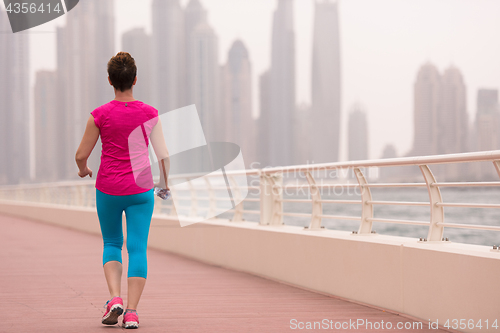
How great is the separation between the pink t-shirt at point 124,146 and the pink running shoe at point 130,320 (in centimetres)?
81

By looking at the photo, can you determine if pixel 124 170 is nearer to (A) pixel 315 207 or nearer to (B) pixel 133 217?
(B) pixel 133 217

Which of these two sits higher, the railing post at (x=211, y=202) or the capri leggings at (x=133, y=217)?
the capri leggings at (x=133, y=217)

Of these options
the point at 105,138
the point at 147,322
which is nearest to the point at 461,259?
the point at 147,322

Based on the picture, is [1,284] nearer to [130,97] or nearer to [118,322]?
[118,322]

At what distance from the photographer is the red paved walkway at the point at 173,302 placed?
432 cm

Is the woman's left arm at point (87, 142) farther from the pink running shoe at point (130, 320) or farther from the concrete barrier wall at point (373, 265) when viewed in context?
the concrete barrier wall at point (373, 265)

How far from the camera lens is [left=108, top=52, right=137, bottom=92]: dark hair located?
418 cm

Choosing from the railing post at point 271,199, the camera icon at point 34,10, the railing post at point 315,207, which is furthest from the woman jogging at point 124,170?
the camera icon at point 34,10

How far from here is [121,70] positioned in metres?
4.18

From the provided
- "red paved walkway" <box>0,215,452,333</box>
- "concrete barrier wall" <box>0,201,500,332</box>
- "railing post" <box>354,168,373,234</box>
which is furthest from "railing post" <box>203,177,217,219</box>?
"railing post" <box>354,168,373,234</box>

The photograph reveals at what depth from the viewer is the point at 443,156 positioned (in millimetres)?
4469

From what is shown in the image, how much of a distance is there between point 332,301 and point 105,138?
256 cm

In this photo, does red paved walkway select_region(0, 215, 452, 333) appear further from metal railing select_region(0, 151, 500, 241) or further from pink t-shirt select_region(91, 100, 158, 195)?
pink t-shirt select_region(91, 100, 158, 195)

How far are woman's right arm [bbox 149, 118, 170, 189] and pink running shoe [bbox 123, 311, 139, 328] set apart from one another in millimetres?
885
